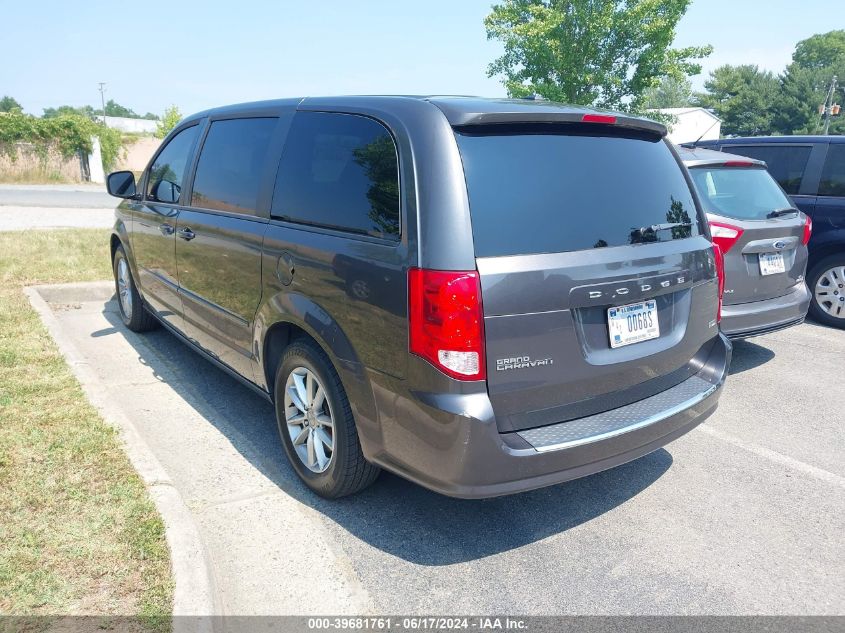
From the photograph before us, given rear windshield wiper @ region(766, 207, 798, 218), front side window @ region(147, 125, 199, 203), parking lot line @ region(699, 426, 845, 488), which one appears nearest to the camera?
parking lot line @ region(699, 426, 845, 488)

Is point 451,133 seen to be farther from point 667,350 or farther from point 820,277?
point 820,277

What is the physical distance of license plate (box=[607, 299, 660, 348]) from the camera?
2717mm

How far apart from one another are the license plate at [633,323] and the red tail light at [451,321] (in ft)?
2.15

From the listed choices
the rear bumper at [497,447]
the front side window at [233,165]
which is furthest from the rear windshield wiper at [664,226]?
the front side window at [233,165]

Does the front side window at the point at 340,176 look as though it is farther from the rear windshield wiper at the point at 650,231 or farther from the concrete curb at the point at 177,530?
the concrete curb at the point at 177,530

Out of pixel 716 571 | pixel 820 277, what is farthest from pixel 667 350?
pixel 820 277

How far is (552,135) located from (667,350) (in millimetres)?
1107

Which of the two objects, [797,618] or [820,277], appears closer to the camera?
[797,618]

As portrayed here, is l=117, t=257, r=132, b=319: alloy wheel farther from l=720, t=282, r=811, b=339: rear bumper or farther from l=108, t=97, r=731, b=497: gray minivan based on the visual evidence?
l=720, t=282, r=811, b=339: rear bumper

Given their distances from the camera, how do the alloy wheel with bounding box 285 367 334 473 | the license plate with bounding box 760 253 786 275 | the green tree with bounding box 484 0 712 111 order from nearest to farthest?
the alloy wheel with bounding box 285 367 334 473, the license plate with bounding box 760 253 786 275, the green tree with bounding box 484 0 712 111

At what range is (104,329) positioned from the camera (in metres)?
6.24

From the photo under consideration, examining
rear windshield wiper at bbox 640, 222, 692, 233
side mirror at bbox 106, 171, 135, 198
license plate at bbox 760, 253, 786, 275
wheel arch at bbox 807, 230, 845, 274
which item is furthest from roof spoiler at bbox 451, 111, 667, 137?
wheel arch at bbox 807, 230, 845, 274

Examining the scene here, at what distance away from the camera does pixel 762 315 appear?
495cm

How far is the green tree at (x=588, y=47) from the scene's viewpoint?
21.6m
